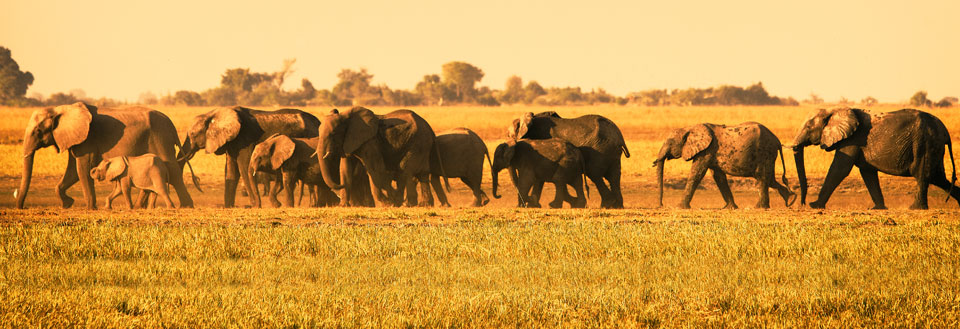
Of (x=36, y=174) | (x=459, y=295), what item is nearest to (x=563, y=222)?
(x=459, y=295)

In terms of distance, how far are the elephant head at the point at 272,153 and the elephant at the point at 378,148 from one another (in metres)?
0.57

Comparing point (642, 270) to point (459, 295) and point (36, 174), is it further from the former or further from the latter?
point (36, 174)

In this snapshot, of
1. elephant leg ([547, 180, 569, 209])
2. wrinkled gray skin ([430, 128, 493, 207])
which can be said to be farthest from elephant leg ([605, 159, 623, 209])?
wrinkled gray skin ([430, 128, 493, 207])

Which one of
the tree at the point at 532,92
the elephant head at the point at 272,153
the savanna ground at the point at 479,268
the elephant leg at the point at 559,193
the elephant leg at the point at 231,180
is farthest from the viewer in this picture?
the tree at the point at 532,92

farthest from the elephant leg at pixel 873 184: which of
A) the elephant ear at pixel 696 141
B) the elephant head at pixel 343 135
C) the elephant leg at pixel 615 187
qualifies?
the elephant head at pixel 343 135

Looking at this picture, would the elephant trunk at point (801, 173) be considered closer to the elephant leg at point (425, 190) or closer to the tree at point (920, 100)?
the elephant leg at point (425, 190)

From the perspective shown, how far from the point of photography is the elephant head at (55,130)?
70.7 ft

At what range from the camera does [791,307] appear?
9602 millimetres

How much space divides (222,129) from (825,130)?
11518 mm

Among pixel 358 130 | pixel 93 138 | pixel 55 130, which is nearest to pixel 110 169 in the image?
pixel 93 138

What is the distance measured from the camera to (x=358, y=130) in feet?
69.4

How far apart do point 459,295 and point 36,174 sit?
20.7 m

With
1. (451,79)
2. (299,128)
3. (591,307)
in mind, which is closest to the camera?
(591,307)

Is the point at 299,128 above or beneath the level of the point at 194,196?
above
